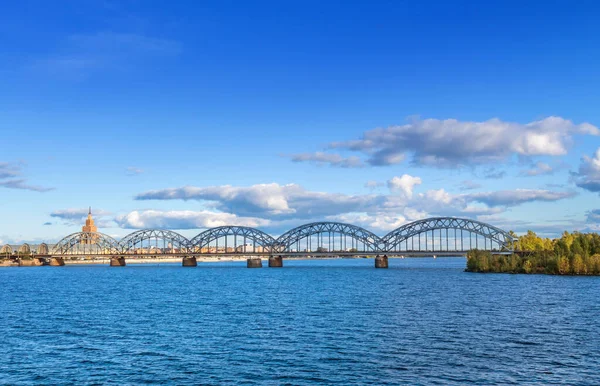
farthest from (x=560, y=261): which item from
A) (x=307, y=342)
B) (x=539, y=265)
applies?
(x=307, y=342)

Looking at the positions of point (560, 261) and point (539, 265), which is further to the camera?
point (539, 265)

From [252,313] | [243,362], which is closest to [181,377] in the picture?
[243,362]

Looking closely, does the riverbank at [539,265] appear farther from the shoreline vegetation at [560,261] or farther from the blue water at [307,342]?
the blue water at [307,342]

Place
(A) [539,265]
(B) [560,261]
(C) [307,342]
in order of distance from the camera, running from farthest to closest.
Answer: (A) [539,265] → (B) [560,261] → (C) [307,342]

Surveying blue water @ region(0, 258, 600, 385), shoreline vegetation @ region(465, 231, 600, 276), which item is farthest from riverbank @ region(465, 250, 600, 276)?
blue water @ region(0, 258, 600, 385)

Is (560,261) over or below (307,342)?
over

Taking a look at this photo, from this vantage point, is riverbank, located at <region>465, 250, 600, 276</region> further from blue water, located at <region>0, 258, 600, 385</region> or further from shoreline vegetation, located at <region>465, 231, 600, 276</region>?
blue water, located at <region>0, 258, 600, 385</region>

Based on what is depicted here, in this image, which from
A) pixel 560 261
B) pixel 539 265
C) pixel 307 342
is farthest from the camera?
pixel 539 265

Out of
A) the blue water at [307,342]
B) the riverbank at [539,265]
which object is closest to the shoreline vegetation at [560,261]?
the riverbank at [539,265]

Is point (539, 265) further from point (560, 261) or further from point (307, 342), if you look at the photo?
point (307, 342)

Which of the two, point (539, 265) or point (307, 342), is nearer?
point (307, 342)

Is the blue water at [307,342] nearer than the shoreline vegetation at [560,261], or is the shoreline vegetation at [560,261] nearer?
the blue water at [307,342]

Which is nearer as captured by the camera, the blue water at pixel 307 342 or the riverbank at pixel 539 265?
the blue water at pixel 307 342

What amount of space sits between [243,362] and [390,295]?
190 feet
